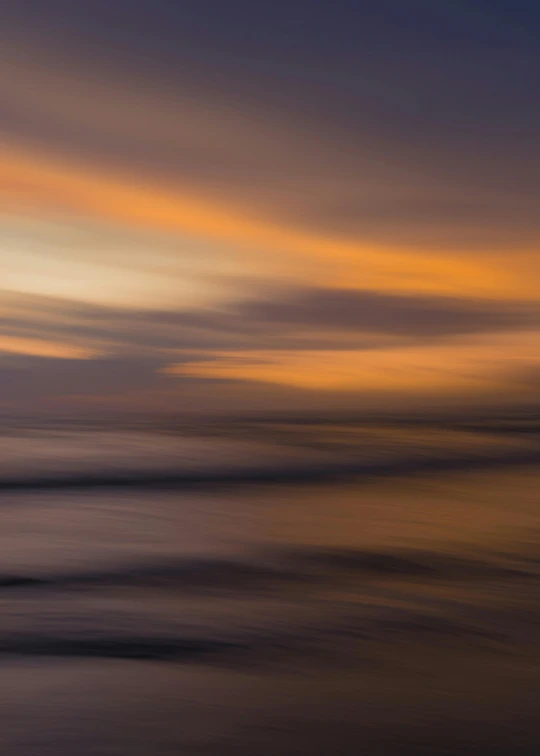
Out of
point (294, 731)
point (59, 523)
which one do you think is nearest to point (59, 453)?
point (59, 523)

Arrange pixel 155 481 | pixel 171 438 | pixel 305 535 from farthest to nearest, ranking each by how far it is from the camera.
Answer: pixel 171 438
pixel 155 481
pixel 305 535

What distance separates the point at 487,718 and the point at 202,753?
3.32 ft

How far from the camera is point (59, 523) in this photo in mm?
7258

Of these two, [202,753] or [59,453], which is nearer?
[202,753]

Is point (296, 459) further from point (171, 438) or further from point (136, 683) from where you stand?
point (136, 683)

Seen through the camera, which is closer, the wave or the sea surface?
the sea surface

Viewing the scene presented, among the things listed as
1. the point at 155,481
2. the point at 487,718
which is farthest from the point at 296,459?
the point at 487,718

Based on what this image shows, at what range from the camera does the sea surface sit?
2.88m

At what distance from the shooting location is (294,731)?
2877 mm

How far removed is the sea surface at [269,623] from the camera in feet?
9.45

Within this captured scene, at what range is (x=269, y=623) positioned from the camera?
412cm

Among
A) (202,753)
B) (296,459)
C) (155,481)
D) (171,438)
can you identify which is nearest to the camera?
(202,753)

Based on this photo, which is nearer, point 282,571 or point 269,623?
point 269,623

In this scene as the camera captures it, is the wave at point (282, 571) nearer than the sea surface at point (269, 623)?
No
